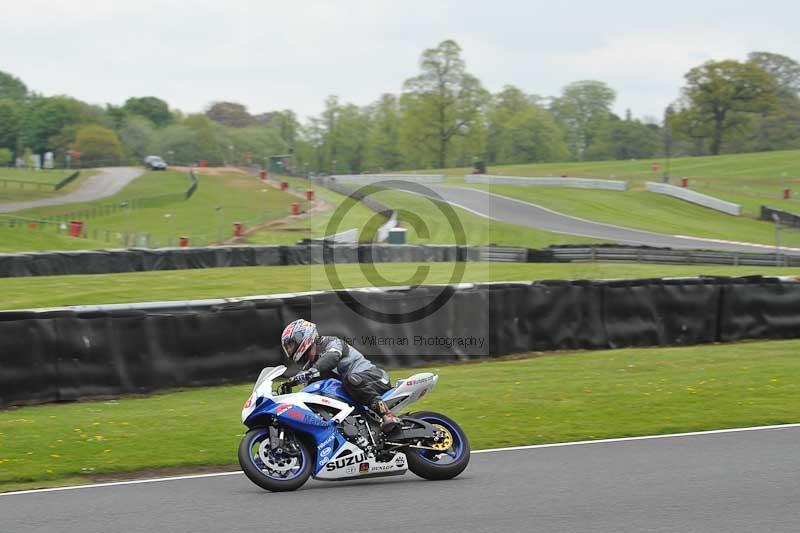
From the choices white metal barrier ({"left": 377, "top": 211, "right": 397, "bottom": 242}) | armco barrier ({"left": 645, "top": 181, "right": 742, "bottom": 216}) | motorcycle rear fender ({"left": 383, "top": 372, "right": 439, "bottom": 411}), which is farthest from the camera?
armco barrier ({"left": 645, "top": 181, "right": 742, "bottom": 216})

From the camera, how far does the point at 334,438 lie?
896cm

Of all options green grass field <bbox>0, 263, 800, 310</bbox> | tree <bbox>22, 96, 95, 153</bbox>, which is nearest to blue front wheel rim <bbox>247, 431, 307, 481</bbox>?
green grass field <bbox>0, 263, 800, 310</bbox>

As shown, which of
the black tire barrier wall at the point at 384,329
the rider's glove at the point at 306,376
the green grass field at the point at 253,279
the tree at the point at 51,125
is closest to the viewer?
the rider's glove at the point at 306,376

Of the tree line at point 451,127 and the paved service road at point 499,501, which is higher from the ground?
the tree line at point 451,127

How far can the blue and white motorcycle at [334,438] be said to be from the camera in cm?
874

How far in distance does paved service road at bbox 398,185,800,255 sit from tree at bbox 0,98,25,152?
68788mm

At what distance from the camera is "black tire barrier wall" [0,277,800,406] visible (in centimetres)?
1352

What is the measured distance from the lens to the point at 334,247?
3256 cm

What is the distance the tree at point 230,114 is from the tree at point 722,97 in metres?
110

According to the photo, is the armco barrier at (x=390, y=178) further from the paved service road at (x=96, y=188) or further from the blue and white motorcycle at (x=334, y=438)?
the blue and white motorcycle at (x=334, y=438)

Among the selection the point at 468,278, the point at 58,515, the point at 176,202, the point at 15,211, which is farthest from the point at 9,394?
the point at 176,202

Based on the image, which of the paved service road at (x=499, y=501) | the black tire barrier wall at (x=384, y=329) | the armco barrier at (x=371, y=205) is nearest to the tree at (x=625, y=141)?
the armco barrier at (x=371, y=205)

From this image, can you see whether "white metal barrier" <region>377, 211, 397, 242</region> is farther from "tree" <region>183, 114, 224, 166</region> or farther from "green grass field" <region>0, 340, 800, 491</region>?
"tree" <region>183, 114, 224, 166</region>

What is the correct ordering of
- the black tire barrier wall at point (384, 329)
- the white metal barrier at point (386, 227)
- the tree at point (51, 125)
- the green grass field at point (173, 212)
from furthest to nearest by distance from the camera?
the tree at point (51, 125)
the green grass field at point (173, 212)
the white metal barrier at point (386, 227)
the black tire barrier wall at point (384, 329)
